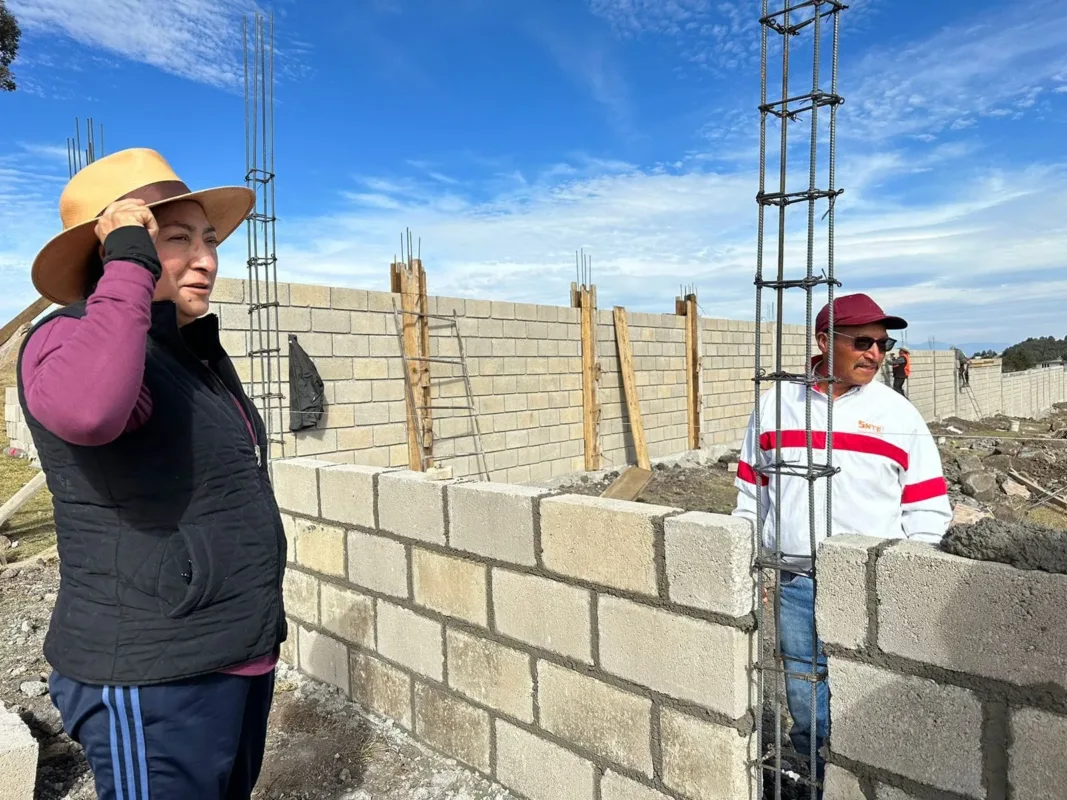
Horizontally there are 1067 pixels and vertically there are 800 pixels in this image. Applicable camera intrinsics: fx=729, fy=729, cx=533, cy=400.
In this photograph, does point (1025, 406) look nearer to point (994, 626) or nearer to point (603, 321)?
point (603, 321)

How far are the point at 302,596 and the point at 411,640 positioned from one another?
939 mm

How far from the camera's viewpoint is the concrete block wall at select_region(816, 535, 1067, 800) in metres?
1.59

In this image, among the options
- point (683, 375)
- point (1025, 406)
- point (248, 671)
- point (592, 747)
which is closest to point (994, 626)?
point (592, 747)

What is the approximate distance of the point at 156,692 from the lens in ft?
4.85

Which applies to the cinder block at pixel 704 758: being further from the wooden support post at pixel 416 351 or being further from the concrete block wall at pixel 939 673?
the wooden support post at pixel 416 351

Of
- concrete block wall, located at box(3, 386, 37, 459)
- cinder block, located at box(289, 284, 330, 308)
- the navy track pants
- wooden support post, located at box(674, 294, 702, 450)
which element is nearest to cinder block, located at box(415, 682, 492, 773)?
the navy track pants

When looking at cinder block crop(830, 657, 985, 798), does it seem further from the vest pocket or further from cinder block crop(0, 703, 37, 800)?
cinder block crop(0, 703, 37, 800)

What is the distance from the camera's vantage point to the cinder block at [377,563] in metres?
3.20

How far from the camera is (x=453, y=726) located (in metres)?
3.05

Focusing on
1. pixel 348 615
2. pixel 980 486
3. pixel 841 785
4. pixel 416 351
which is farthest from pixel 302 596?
pixel 980 486

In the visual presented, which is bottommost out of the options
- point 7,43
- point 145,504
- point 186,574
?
point 186,574

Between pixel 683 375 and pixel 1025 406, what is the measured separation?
80.1 feet

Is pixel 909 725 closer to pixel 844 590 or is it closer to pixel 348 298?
pixel 844 590

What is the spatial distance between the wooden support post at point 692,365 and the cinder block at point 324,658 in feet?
31.8
